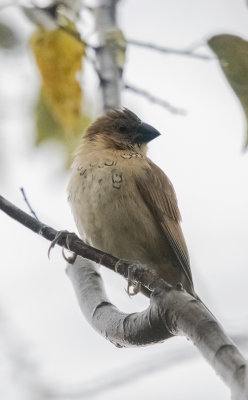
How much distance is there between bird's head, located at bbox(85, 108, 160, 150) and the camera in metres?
4.66

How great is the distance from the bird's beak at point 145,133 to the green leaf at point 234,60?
2.09m

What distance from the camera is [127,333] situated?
9.44 ft

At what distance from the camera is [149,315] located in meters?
2.61

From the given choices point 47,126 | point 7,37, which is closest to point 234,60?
point 7,37

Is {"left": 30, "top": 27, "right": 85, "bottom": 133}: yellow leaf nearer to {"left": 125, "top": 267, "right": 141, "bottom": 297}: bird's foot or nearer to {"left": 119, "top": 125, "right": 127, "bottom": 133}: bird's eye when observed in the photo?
{"left": 125, "top": 267, "right": 141, "bottom": 297}: bird's foot

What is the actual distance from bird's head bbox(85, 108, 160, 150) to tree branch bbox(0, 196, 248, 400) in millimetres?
918

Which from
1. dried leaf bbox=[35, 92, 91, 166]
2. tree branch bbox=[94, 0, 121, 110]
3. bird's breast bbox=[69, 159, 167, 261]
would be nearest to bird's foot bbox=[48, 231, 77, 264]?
bird's breast bbox=[69, 159, 167, 261]

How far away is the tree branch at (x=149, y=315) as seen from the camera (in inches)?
75.9

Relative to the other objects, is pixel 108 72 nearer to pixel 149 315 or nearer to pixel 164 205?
pixel 164 205

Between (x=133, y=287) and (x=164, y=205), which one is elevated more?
(x=164, y=205)

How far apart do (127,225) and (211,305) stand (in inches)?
32.6

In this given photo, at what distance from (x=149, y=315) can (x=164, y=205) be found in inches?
67.3

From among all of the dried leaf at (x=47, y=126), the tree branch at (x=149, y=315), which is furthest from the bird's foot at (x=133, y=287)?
the dried leaf at (x=47, y=126)

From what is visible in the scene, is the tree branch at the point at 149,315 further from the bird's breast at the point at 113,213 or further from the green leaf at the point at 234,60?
the green leaf at the point at 234,60
